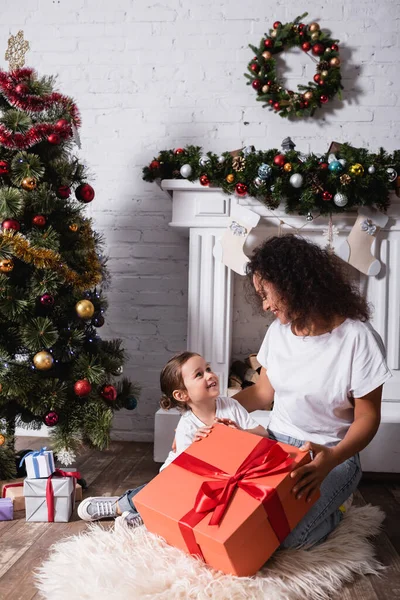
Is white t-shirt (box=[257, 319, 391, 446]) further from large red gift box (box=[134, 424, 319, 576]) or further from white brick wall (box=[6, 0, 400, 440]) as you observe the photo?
white brick wall (box=[6, 0, 400, 440])

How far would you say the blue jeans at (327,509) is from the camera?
167cm

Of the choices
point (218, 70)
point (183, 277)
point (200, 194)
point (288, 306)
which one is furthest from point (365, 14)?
point (288, 306)

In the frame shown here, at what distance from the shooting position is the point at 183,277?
317 centimetres

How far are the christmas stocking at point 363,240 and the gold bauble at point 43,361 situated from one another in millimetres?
1402

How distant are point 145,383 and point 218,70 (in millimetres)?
1737

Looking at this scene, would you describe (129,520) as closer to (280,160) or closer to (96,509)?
(96,509)

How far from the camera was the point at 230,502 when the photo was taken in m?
1.49

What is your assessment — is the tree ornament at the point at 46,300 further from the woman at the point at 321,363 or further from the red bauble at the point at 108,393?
the woman at the point at 321,363

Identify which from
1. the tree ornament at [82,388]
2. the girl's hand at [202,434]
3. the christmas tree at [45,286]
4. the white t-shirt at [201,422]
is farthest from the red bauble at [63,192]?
the girl's hand at [202,434]

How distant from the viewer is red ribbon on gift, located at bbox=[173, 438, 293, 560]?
1473 mm

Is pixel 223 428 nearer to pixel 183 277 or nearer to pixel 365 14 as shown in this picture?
pixel 183 277

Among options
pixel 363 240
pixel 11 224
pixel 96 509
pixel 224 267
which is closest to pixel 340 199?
pixel 363 240

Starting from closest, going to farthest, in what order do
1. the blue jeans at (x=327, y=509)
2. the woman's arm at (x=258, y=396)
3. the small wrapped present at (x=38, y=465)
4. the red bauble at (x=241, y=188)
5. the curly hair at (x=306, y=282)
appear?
the blue jeans at (x=327, y=509) < the curly hair at (x=306, y=282) < the small wrapped present at (x=38, y=465) < the woman's arm at (x=258, y=396) < the red bauble at (x=241, y=188)

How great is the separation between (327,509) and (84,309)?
1.18 metres
